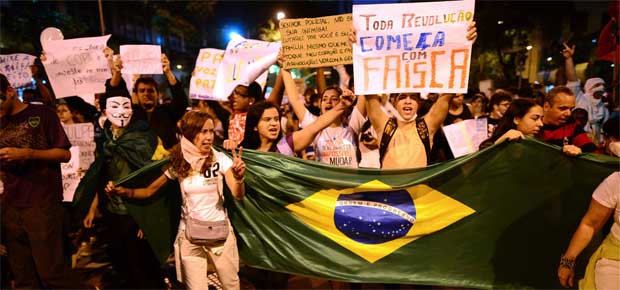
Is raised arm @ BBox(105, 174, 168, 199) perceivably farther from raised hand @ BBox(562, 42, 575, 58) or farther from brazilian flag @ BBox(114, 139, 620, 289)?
raised hand @ BBox(562, 42, 575, 58)

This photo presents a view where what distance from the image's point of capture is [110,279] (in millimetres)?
4867

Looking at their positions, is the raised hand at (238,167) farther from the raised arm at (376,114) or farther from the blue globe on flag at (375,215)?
the raised arm at (376,114)

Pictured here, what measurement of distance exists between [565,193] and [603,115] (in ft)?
15.2

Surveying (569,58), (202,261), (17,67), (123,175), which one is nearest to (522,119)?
(202,261)

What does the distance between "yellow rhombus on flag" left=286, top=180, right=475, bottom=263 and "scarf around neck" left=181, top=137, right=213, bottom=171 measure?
91 centimetres

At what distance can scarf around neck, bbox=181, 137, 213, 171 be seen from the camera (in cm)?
327

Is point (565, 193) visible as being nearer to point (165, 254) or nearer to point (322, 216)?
point (322, 216)

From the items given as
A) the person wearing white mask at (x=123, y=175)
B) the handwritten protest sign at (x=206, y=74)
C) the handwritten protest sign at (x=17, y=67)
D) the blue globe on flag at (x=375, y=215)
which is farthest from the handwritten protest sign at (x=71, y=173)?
the blue globe on flag at (x=375, y=215)

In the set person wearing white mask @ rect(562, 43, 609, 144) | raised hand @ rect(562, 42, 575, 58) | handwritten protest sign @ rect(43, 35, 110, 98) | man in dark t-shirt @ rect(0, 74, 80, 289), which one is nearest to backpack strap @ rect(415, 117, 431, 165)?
man in dark t-shirt @ rect(0, 74, 80, 289)

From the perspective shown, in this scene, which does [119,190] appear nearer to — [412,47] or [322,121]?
[322,121]

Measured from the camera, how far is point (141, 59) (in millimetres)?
5074

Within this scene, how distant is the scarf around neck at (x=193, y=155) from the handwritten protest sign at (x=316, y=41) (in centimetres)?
132

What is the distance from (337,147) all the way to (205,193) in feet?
4.81

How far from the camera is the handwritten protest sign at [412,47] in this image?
340 centimetres
